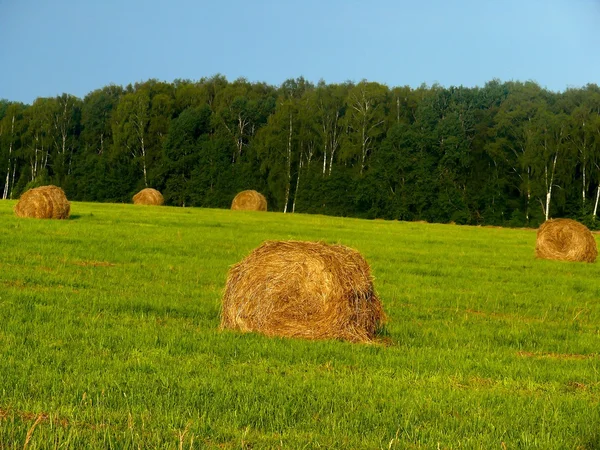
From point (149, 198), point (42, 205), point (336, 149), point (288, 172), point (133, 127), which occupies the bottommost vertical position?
point (42, 205)

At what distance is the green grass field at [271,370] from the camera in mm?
6723

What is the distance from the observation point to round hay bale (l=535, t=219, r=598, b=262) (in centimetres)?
3075

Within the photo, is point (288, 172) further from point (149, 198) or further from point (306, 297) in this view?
point (306, 297)

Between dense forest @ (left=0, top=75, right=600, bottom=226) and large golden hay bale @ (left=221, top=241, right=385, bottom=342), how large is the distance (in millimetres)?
62953

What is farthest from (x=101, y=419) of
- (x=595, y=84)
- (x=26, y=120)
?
(x=26, y=120)

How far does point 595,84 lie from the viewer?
91.8 metres

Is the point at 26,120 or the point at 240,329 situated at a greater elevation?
the point at 26,120

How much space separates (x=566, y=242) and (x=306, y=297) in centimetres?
2160

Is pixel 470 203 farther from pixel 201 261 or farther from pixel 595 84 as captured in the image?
pixel 201 261

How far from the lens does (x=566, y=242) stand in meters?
31.2

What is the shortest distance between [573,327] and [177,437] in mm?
10685

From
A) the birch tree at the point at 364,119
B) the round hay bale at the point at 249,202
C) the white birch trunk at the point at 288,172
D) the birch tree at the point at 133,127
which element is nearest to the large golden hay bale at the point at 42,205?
the round hay bale at the point at 249,202

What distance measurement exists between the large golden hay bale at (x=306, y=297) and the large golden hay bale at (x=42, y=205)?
25.1 m

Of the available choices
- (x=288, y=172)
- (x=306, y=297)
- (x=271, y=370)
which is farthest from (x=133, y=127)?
(x=271, y=370)
